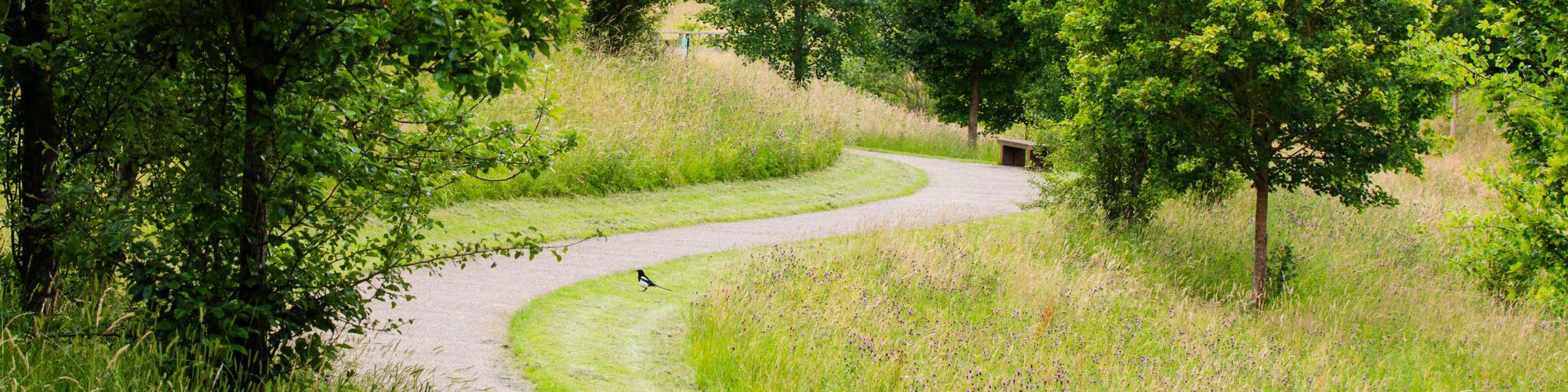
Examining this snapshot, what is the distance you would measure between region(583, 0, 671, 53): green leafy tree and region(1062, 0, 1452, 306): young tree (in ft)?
30.6

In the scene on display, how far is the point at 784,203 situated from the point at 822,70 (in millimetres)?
9863

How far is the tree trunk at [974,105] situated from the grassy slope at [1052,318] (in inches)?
434

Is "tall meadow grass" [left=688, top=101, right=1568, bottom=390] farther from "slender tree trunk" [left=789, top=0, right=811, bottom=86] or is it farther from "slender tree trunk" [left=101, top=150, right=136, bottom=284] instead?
"slender tree trunk" [left=789, top=0, right=811, bottom=86]

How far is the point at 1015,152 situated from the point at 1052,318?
15.3 meters

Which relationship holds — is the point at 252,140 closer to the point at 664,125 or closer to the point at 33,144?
the point at 33,144

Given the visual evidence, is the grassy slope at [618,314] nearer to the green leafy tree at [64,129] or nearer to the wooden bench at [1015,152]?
the green leafy tree at [64,129]

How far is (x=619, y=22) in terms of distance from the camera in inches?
798

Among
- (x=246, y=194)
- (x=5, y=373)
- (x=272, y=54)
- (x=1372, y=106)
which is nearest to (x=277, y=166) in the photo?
(x=246, y=194)

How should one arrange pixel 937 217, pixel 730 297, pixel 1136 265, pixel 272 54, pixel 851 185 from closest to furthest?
pixel 272 54 < pixel 730 297 < pixel 1136 265 < pixel 937 217 < pixel 851 185

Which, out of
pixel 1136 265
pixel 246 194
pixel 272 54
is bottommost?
pixel 1136 265

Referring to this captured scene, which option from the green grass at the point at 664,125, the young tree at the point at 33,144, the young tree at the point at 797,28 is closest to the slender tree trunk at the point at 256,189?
the young tree at the point at 33,144

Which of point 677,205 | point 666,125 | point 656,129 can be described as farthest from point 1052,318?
point 666,125

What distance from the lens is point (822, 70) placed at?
2389 centimetres

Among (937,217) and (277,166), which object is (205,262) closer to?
(277,166)
